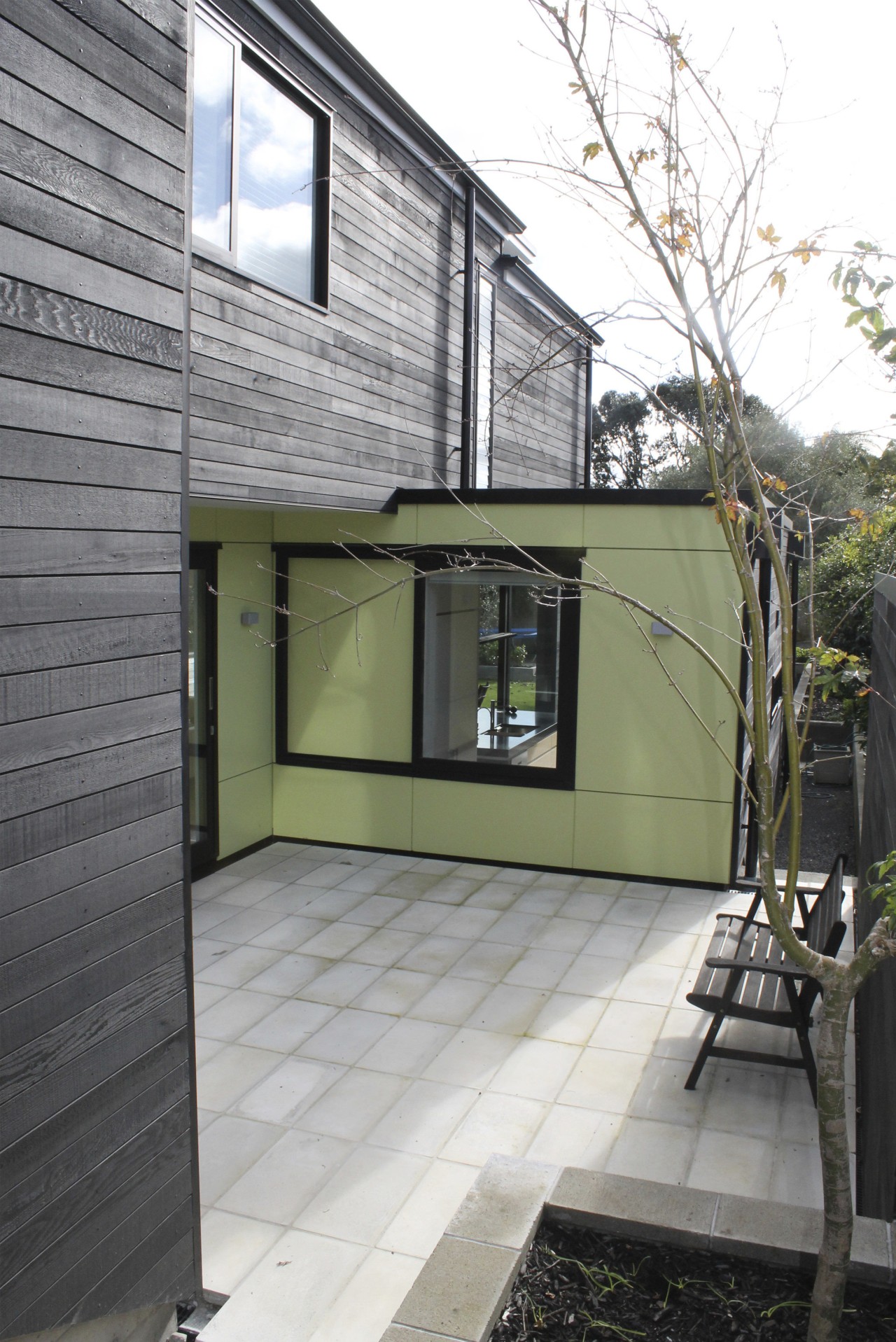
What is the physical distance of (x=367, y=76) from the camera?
714 centimetres

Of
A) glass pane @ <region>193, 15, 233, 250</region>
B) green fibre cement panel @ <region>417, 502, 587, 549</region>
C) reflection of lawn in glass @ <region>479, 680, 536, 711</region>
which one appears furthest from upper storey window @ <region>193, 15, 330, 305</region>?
reflection of lawn in glass @ <region>479, 680, 536, 711</region>

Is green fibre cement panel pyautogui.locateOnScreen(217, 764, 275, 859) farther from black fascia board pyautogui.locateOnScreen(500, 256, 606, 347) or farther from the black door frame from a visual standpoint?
black fascia board pyautogui.locateOnScreen(500, 256, 606, 347)

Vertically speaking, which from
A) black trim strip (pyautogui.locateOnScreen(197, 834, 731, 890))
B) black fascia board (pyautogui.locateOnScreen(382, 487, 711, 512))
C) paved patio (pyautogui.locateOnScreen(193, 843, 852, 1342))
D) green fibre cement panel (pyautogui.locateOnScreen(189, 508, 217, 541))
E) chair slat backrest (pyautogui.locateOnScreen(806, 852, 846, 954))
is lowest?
paved patio (pyautogui.locateOnScreen(193, 843, 852, 1342))

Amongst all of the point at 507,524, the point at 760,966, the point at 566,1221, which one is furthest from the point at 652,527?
the point at 566,1221

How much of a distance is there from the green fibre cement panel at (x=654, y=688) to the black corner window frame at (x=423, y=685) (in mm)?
99

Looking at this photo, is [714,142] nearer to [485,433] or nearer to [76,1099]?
[76,1099]

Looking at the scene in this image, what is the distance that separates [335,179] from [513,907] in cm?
515

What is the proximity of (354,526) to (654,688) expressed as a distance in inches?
104

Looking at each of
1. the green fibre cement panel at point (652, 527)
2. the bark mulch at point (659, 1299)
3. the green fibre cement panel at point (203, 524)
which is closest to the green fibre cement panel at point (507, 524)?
the green fibre cement panel at point (652, 527)

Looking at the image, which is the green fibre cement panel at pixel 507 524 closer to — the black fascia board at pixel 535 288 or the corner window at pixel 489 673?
the corner window at pixel 489 673

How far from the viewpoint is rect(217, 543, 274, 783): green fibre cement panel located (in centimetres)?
760

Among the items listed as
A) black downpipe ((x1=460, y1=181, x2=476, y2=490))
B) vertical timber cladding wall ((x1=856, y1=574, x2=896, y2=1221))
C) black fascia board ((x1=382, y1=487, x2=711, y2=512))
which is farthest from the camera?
black downpipe ((x1=460, y1=181, x2=476, y2=490))

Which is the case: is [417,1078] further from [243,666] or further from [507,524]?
[507,524]

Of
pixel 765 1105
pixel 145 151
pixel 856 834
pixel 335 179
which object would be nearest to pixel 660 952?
pixel 765 1105
